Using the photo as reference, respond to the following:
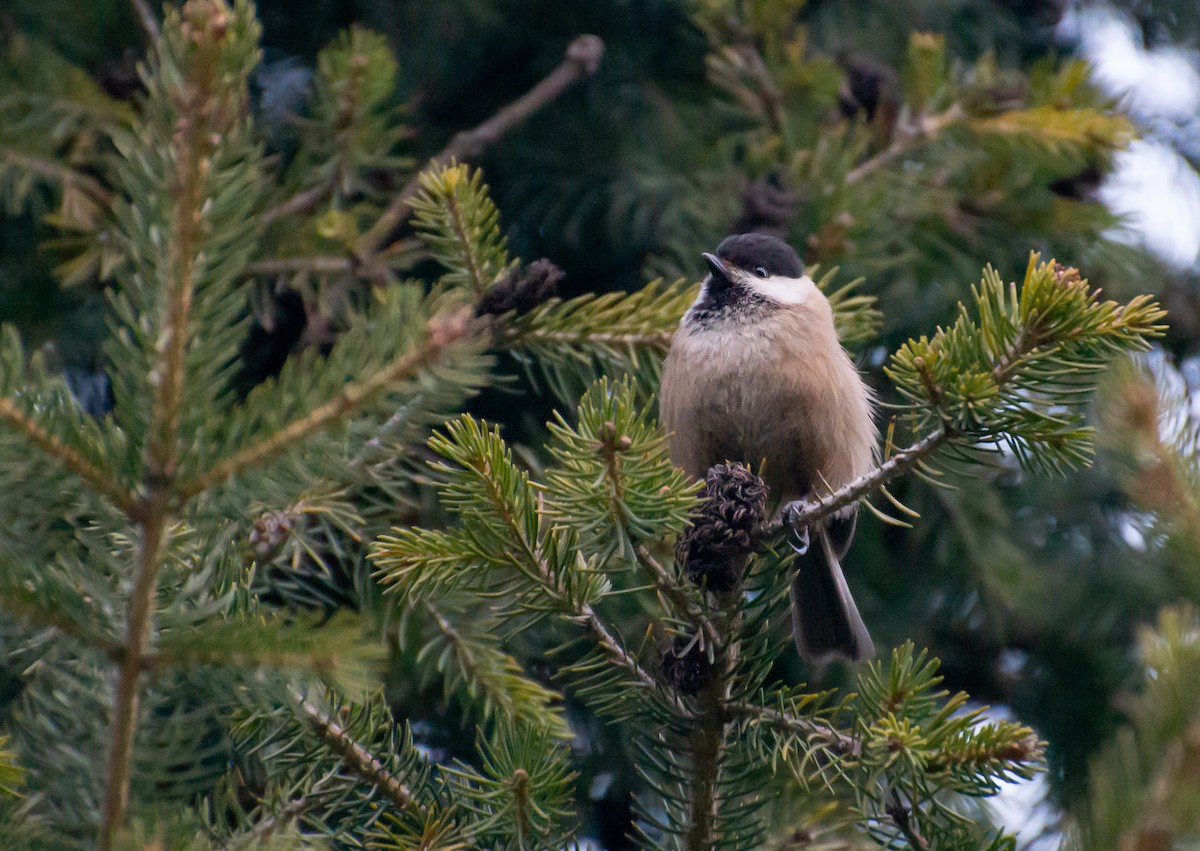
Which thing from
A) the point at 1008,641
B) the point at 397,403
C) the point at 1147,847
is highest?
the point at 397,403

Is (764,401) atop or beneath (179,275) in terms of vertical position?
beneath

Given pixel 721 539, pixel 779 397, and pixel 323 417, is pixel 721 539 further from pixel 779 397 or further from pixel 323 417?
pixel 779 397

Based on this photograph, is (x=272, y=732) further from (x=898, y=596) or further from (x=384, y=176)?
(x=898, y=596)

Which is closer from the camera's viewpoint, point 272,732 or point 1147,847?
point 1147,847

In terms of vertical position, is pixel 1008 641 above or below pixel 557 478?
below

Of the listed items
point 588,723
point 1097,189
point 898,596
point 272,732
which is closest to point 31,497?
point 272,732

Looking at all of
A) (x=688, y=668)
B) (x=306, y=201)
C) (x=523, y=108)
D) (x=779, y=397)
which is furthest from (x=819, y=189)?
(x=688, y=668)

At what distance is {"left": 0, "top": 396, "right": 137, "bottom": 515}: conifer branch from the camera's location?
3.97ft

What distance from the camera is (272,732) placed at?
6.21 ft

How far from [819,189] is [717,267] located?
38 cm

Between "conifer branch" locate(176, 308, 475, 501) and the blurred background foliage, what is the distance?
1799mm

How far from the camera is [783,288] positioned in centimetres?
326

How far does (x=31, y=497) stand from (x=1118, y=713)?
3393 mm

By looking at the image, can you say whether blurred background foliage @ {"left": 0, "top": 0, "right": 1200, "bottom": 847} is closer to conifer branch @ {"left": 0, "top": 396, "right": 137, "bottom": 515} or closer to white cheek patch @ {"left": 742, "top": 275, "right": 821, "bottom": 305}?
white cheek patch @ {"left": 742, "top": 275, "right": 821, "bottom": 305}
